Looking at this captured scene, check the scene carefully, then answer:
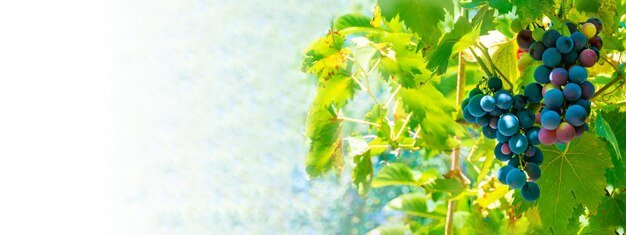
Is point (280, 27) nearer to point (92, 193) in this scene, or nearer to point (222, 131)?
point (222, 131)

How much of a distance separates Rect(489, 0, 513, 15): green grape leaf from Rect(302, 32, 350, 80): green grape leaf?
0.66 ft

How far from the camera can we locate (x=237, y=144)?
245 centimetres

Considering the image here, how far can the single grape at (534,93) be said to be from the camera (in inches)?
18.4

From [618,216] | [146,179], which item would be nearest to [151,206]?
[146,179]

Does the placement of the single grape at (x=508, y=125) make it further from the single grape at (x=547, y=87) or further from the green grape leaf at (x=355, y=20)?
the green grape leaf at (x=355, y=20)

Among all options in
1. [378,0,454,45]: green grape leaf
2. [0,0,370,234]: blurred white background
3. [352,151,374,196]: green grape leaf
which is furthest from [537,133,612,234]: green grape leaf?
[0,0,370,234]: blurred white background

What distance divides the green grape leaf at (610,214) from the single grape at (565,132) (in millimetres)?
166

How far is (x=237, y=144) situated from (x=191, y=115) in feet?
0.67

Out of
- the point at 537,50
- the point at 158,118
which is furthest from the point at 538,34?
the point at 158,118

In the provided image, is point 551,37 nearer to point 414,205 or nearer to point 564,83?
point 564,83

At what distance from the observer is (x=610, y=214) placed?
0.58 metres

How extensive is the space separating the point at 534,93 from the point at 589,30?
53mm

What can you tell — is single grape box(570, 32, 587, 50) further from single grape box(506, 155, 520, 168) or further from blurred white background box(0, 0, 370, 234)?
blurred white background box(0, 0, 370, 234)

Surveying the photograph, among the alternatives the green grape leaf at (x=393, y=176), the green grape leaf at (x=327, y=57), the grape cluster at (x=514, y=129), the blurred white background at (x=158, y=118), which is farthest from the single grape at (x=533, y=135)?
the blurred white background at (x=158, y=118)
